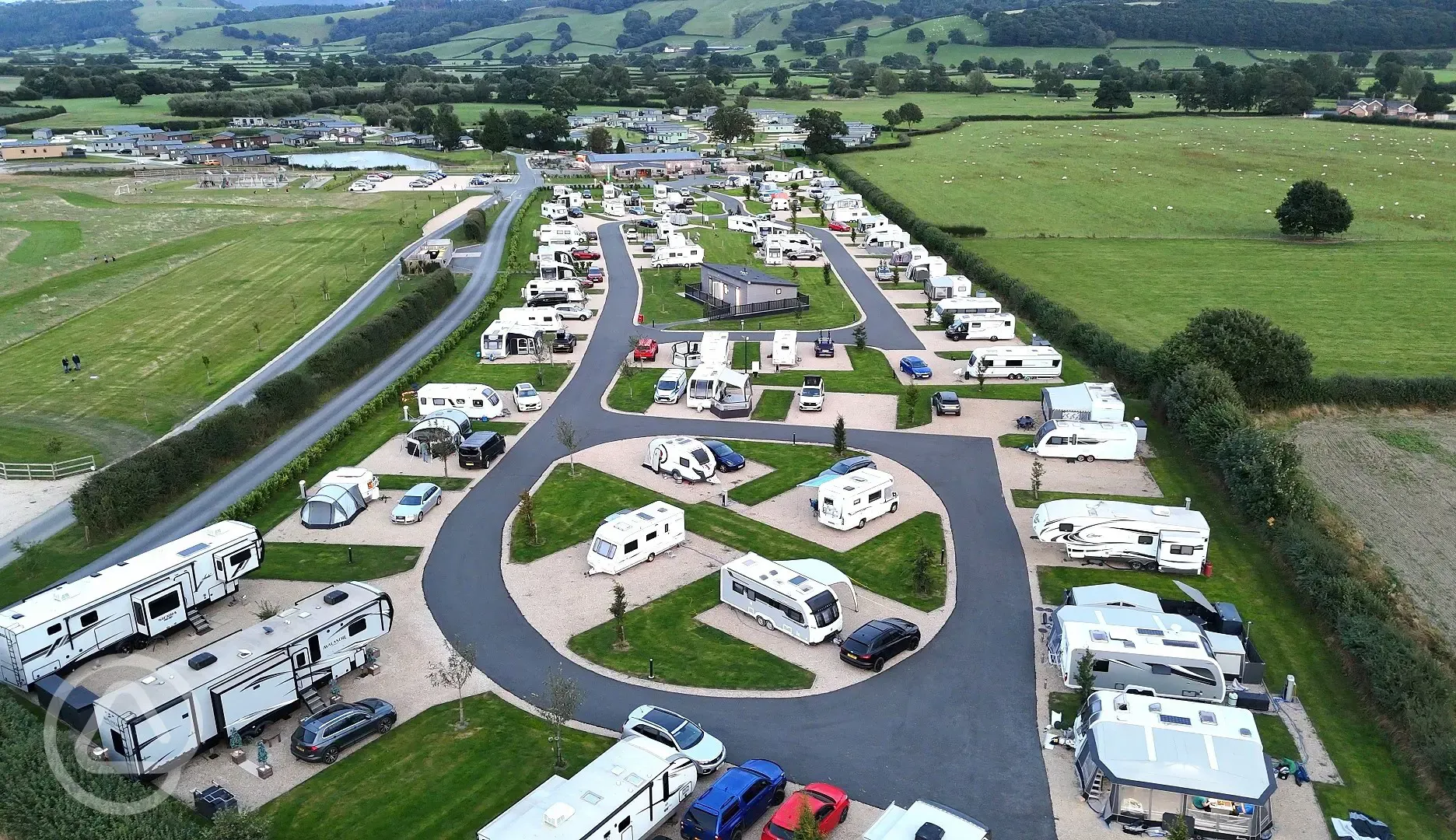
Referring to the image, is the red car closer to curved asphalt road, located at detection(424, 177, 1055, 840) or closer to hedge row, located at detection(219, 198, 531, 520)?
curved asphalt road, located at detection(424, 177, 1055, 840)

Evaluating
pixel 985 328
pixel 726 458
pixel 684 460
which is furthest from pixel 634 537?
pixel 985 328

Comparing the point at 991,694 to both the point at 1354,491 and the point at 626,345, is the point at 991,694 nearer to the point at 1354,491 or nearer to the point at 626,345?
the point at 1354,491

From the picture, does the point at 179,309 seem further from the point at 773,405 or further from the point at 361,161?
the point at 361,161

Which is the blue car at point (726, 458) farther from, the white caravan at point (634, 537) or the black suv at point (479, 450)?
the black suv at point (479, 450)

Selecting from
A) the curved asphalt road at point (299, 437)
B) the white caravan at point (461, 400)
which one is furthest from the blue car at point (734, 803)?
the white caravan at point (461, 400)

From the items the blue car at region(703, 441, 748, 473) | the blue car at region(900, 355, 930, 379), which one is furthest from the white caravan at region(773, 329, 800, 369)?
the blue car at region(703, 441, 748, 473)

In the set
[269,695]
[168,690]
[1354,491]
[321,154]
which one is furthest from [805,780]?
[321,154]
